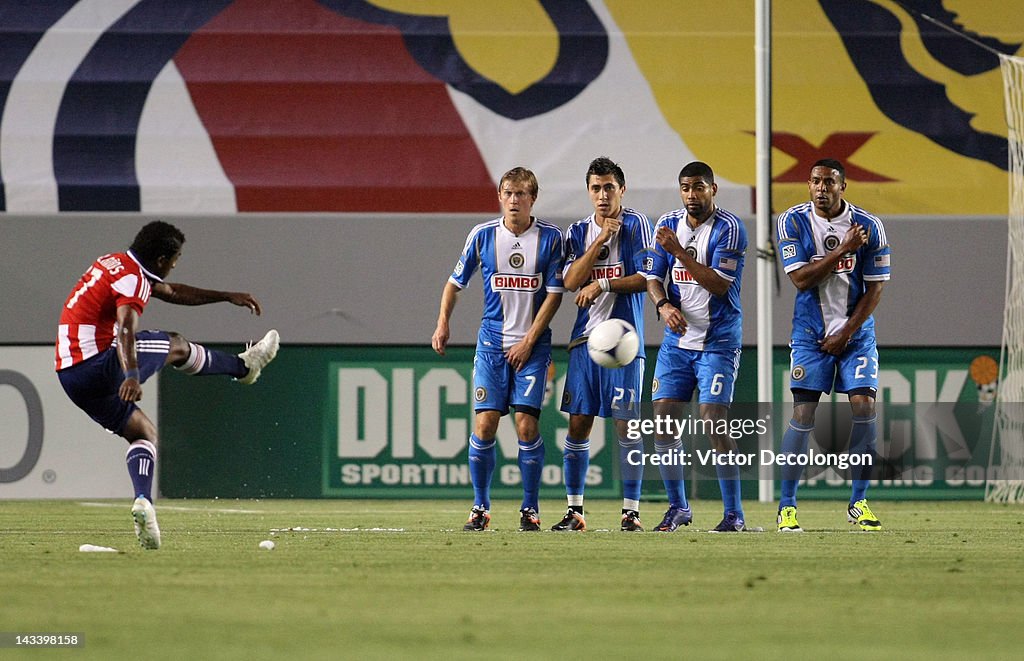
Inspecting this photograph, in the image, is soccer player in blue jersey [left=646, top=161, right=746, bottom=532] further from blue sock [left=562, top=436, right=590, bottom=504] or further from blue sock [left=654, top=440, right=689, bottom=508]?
blue sock [left=562, top=436, right=590, bottom=504]

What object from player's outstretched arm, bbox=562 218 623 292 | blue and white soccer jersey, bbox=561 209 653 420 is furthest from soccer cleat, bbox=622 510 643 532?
player's outstretched arm, bbox=562 218 623 292

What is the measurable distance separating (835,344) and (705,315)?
31.7 inches

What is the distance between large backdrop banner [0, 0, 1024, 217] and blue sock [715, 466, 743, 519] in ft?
25.5

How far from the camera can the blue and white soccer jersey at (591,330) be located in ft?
27.8

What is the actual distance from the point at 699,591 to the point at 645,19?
12.4 meters

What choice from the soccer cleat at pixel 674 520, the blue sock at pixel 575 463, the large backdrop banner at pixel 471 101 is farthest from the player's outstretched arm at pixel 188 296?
the large backdrop banner at pixel 471 101

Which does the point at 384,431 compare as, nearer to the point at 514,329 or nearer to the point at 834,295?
the point at 514,329

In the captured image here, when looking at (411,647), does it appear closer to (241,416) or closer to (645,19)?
(241,416)

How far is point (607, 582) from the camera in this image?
5.57 meters

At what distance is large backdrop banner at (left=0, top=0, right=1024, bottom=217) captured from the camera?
1597 centimetres

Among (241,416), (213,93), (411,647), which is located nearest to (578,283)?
(411,647)

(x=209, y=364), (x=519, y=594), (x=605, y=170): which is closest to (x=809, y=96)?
(x=605, y=170)

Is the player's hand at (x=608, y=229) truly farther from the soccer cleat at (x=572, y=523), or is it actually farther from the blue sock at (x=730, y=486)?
the soccer cleat at (x=572, y=523)

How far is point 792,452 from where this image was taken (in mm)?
8617
